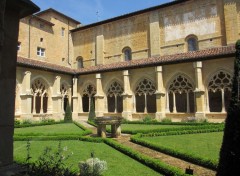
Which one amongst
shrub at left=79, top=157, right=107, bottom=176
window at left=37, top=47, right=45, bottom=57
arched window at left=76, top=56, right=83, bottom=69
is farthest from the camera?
arched window at left=76, top=56, right=83, bottom=69

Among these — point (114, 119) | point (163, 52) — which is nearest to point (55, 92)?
point (163, 52)

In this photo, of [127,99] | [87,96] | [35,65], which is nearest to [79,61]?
[87,96]

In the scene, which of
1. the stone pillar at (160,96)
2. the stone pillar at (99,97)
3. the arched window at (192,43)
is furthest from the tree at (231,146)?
the stone pillar at (99,97)

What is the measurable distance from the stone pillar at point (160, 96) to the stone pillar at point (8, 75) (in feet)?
51.5

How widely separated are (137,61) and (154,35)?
3.10 metres

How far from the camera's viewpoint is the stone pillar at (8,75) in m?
3.19

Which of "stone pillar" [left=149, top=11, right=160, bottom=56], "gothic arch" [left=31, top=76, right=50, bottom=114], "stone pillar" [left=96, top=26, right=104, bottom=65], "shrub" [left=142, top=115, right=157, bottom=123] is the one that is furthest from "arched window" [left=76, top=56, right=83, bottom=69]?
"shrub" [left=142, top=115, right=157, bottom=123]

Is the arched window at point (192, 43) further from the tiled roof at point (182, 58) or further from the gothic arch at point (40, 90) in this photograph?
the gothic arch at point (40, 90)

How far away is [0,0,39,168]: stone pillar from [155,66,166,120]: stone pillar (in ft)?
51.5

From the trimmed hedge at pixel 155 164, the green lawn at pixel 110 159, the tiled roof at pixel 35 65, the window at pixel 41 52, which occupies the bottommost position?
the green lawn at pixel 110 159

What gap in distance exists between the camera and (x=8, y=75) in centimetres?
328

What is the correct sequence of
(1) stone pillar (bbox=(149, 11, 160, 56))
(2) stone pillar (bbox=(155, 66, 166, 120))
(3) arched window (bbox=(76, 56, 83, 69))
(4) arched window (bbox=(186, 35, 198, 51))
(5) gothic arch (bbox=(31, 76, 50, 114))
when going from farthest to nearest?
1. (3) arched window (bbox=(76, 56, 83, 69))
2. (1) stone pillar (bbox=(149, 11, 160, 56))
3. (4) arched window (bbox=(186, 35, 198, 51))
4. (5) gothic arch (bbox=(31, 76, 50, 114))
5. (2) stone pillar (bbox=(155, 66, 166, 120))

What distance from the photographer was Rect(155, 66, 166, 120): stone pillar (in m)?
18.4

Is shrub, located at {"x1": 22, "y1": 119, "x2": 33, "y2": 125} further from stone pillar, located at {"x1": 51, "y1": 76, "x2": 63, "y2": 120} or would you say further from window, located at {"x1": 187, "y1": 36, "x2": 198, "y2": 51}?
window, located at {"x1": 187, "y1": 36, "x2": 198, "y2": 51}
